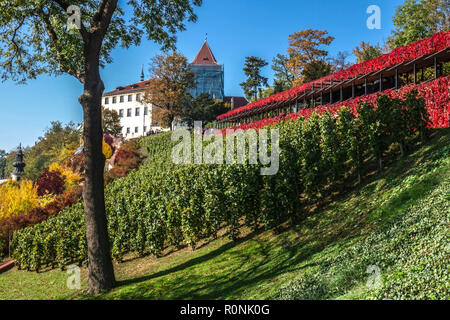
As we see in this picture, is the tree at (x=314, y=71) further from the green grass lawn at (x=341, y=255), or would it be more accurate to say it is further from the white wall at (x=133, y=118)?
the white wall at (x=133, y=118)

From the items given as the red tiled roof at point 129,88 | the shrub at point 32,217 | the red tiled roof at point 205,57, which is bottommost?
the shrub at point 32,217

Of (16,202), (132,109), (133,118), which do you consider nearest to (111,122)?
(133,118)

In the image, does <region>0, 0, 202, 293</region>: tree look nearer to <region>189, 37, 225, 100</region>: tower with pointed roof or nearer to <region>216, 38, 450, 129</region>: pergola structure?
<region>216, 38, 450, 129</region>: pergola structure

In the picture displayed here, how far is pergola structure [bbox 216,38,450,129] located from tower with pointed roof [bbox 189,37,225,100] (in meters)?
37.0

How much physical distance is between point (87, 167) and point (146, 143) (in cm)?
3339

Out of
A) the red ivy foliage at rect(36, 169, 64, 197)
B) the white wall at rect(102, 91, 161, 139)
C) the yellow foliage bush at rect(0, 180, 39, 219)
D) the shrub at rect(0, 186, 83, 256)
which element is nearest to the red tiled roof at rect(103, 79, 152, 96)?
the white wall at rect(102, 91, 161, 139)

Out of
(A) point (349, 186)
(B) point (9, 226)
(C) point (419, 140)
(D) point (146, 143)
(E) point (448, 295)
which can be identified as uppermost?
(D) point (146, 143)

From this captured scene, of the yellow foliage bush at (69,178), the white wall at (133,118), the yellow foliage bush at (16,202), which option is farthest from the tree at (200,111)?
the yellow foliage bush at (16,202)

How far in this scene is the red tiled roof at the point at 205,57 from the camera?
3046 inches

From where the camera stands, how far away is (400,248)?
17.4ft

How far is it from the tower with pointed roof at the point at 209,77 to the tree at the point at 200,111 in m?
19.7

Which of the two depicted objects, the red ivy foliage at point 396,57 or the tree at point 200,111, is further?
the tree at point 200,111
